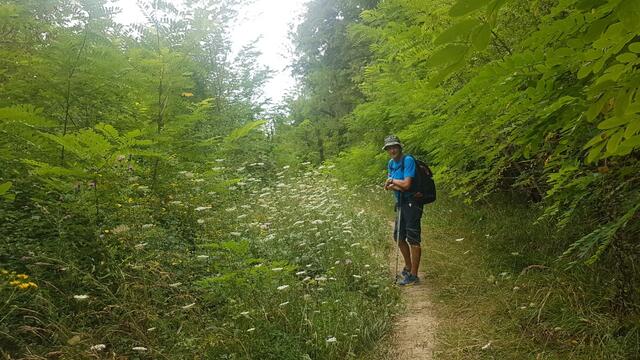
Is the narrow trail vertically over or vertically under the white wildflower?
under

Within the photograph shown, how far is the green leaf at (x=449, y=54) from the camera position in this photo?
1.23 meters

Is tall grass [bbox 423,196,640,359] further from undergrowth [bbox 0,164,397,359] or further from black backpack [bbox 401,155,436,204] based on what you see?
black backpack [bbox 401,155,436,204]

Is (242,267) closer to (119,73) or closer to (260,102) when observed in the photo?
(119,73)

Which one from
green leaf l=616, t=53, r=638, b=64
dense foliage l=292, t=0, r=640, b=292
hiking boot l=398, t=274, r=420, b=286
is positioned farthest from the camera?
hiking boot l=398, t=274, r=420, b=286

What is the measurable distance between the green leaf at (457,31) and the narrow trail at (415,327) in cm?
411

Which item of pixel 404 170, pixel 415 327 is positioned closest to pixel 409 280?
pixel 415 327

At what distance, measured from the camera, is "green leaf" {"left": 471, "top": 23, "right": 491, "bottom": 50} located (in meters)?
1.17

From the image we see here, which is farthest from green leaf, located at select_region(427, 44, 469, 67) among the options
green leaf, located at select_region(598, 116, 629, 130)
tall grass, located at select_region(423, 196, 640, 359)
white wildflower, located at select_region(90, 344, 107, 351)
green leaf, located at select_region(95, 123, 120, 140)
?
green leaf, located at select_region(95, 123, 120, 140)

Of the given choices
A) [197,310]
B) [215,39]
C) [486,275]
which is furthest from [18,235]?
[215,39]

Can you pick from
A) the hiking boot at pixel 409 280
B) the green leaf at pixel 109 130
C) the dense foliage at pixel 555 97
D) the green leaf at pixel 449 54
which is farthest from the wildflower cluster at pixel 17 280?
the hiking boot at pixel 409 280

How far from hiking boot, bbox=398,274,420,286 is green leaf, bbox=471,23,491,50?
591 cm

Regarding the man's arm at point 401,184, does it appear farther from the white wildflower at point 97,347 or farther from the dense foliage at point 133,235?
the white wildflower at point 97,347

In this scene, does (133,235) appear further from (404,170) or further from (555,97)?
(555,97)

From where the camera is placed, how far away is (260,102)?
14828 mm
